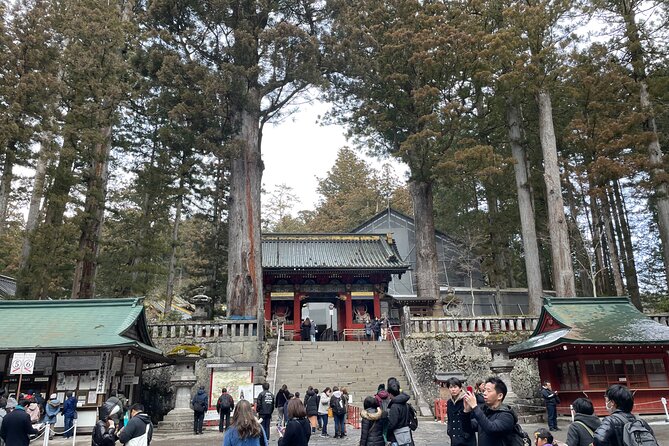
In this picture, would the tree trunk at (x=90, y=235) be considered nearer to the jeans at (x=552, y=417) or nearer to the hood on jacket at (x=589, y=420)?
the jeans at (x=552, y=417)

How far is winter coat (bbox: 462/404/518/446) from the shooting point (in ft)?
13.2

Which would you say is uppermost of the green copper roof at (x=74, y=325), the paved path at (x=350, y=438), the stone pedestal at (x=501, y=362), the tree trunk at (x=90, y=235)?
the tree trunk at (x=90, y=235)

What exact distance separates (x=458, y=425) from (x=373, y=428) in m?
1.06

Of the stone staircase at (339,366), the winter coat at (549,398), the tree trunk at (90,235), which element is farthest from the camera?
the tree trunk at (90,235)

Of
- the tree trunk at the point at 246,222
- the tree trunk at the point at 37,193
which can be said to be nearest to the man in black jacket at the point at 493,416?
the tree trunk at the point at 246,222

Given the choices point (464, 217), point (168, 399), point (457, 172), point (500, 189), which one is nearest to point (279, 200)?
point (464, 217)

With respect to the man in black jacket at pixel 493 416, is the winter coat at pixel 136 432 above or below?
below

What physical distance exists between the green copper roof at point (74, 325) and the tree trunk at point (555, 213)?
50.7 ft

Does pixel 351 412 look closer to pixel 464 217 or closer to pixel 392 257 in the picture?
pixel 392 257

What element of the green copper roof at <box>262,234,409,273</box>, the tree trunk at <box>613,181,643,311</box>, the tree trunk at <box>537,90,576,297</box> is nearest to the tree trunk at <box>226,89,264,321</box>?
the green copper roof at <box>262,234,409,273</box>

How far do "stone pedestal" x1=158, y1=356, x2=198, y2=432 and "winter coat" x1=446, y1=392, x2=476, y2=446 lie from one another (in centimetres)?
1004

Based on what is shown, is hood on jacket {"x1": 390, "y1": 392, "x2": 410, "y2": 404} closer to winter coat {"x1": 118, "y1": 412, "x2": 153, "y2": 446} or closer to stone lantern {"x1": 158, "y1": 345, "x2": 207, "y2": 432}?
winter coat {"x1": 118, "y1": 412, "x2": 153, "y2": 446}

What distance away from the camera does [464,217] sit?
103 feet

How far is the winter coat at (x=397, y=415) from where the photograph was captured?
5.91 m
